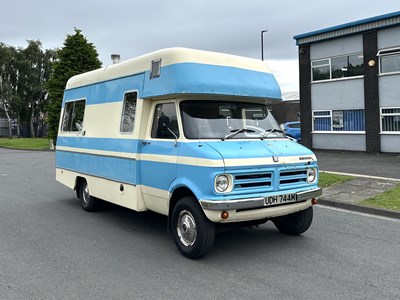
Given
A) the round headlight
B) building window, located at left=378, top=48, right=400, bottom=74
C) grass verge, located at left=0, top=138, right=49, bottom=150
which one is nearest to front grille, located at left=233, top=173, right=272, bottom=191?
the round headlight

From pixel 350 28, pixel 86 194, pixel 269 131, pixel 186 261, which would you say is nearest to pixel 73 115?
pixel 86 194

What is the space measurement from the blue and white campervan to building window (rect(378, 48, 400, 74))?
49.2 ft

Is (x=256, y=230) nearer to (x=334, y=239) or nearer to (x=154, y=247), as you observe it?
(x=334, y=239)

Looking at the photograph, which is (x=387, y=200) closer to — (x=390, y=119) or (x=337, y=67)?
(x=390, y=119)

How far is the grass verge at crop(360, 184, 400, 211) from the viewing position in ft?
27.1

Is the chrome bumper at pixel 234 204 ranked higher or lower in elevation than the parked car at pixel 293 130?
lower

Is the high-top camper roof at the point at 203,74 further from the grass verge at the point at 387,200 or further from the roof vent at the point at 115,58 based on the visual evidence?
the grass verge at the point at 387,200

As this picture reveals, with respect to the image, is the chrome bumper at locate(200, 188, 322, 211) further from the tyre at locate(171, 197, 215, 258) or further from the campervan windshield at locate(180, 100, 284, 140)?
the campervan windshield at locate(180, 100, 284, 140)

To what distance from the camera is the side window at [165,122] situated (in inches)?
230

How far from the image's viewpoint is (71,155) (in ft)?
29.2

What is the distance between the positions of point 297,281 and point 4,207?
277 inches

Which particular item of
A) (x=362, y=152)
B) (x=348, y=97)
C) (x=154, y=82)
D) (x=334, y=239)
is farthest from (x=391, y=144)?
(x=154, y=82)

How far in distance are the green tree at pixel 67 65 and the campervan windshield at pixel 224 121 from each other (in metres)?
29.5

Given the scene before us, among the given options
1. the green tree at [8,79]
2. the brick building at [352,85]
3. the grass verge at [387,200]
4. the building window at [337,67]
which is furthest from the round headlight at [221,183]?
the green tree at [8,79]
